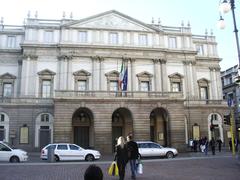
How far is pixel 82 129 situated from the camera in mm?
35375

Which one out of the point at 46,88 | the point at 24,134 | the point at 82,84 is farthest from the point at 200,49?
the point at 24,134

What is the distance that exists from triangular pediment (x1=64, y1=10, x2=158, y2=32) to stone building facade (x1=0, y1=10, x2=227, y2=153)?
0.46 ft

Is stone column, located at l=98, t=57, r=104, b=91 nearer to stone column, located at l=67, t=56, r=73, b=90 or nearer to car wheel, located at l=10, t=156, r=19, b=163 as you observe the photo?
stone column, located at l=67, t=56, r=73, b=90

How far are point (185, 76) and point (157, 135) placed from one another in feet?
33.8

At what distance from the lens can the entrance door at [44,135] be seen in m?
35.3

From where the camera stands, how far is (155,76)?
130 feet

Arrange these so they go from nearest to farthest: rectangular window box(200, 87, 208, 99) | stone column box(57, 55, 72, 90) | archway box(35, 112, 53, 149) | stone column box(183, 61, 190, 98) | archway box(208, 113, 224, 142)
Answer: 1. archway box(35, 112, 53, 149)
2. stone column box(57, 55, 72, 90)
3. archway box(208, 113, 224, 142)
4. stone column box(183, 61, 190, 98)
5. rectangular window box(200, 87, 208, 99)

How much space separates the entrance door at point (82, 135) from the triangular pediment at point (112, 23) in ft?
46.7

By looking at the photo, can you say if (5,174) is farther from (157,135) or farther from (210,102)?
(210,102)

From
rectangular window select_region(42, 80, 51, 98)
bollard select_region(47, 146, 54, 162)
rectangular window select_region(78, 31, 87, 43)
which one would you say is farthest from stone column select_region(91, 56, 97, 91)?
bollard select_region(47, 146, 54, 162)

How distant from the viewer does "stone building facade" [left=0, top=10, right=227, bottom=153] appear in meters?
32.4

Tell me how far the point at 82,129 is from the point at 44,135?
192 inches

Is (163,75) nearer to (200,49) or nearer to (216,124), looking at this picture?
(200,49)

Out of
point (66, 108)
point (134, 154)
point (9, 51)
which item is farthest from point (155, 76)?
point (134, 154)
